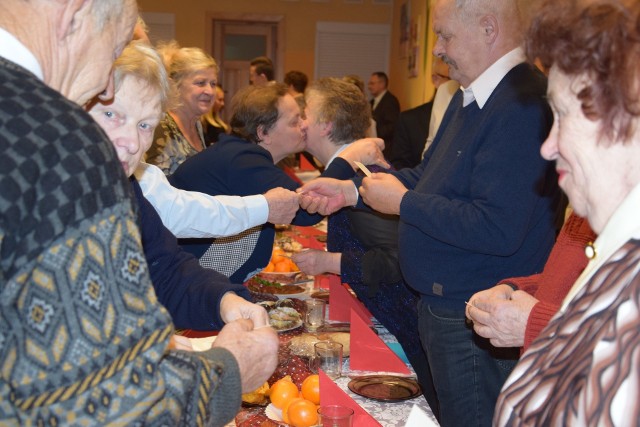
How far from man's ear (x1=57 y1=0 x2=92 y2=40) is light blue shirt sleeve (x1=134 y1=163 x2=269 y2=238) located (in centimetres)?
105

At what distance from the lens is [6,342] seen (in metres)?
0.80

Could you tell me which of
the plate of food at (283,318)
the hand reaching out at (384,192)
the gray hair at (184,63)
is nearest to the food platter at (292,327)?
the plate of food at (283,318)

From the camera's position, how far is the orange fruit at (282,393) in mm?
1645

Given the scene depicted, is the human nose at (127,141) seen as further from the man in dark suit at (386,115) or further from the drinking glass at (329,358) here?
the man in dark suit at (386,115)

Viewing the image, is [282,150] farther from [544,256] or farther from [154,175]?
[544,256]

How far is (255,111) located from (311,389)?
5.62ft

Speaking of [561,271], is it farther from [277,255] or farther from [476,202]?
[277,255]

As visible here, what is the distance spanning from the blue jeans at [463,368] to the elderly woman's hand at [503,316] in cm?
42

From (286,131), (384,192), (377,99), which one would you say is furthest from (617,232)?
(377,99)

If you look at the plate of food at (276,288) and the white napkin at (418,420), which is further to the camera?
the plate of food at (276,288)

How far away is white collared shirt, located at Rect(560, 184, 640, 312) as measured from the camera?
3.09 ft

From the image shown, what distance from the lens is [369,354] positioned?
189 centimetres

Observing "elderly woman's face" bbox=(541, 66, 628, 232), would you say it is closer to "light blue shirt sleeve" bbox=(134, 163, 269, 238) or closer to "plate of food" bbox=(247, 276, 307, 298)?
"light blue shirt sleeve" bbox=(134, 163, 269, 238)

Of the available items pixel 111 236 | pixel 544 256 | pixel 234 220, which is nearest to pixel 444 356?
pixel 544 256
